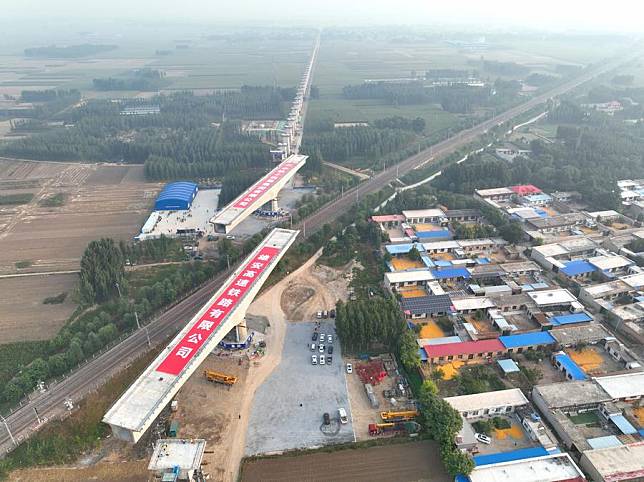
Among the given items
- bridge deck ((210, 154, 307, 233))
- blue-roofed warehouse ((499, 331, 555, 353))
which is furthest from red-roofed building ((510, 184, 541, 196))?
bridge deck ((210, 154, 307, 233))

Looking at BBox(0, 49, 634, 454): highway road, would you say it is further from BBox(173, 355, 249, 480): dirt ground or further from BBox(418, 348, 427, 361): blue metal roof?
BBox(418, 348, 427, 361): blue metal roof

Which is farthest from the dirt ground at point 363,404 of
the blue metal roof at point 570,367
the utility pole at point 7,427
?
the utility pole at point 7,427

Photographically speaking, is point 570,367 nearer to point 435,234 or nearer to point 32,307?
point 435,234

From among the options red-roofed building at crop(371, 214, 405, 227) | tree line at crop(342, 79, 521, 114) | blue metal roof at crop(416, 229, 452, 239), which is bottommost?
blue metal roof at crop(416, 229, 452, 239)

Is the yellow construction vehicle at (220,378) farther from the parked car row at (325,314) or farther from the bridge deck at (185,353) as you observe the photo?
the parked car row at (325,314)

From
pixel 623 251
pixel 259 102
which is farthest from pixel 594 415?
pixel 259 102

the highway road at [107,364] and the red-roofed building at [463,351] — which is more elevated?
the red-roofed building at [463,351]
